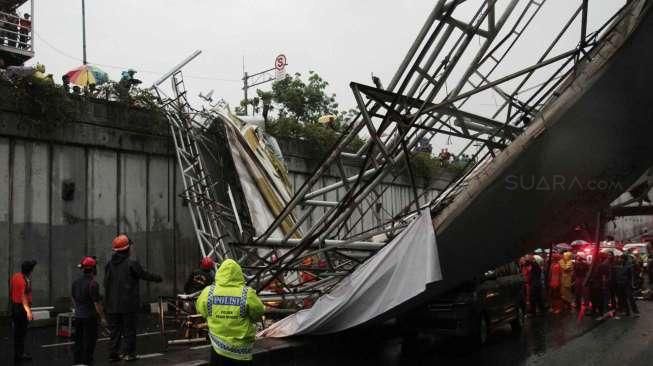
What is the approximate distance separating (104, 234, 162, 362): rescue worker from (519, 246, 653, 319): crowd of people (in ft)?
32.4

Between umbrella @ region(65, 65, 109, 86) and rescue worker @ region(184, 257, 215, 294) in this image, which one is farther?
umbrella @ region(65, 65, 109, 86)

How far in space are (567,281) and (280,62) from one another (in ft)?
67.3

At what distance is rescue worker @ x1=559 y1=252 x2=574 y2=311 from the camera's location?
702 inches

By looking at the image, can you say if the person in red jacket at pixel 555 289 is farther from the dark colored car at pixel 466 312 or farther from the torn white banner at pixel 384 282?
the torn white banner at pixel 384 282

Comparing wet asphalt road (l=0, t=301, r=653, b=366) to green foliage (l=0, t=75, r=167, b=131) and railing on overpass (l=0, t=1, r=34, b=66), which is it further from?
railing on overpass (l=0, t=1, r=34, b=66)

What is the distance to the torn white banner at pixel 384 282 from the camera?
812 centimetres

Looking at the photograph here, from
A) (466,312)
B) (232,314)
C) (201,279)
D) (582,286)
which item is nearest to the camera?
(232,314)

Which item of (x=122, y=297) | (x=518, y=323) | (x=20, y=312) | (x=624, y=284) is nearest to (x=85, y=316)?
(x=122, y=297)

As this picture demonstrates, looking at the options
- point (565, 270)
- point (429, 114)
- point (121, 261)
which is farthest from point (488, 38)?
point (565, 270)

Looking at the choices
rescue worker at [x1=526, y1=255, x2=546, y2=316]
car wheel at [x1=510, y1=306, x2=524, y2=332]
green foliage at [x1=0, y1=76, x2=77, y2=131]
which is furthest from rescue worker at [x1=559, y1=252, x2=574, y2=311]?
green foliage at [x1=0, y1=76, x2=77, y2=131]

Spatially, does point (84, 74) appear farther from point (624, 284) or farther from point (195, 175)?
point (624, 284)

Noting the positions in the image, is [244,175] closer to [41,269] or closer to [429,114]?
[41,269]

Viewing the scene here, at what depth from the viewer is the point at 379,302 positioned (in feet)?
28.1

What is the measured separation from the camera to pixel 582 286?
53.2 feet
